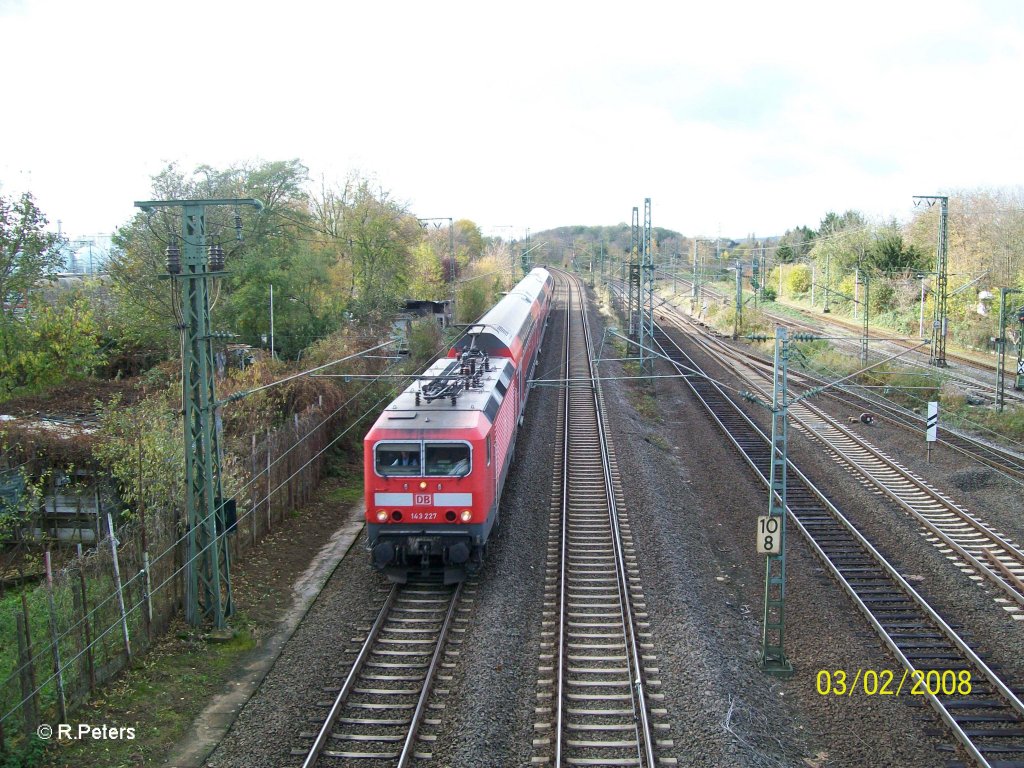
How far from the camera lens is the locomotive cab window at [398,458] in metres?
13.7

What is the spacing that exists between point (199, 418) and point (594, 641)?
7007 mm

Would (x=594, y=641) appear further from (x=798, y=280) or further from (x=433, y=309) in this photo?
(x=798, y=280)

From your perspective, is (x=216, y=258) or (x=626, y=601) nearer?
→ (x=216, y=258)

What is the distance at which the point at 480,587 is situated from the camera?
46.7 ft

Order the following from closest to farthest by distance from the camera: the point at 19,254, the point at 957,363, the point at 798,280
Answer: the point at 19,254
the point at 957,363
the point at 798,280

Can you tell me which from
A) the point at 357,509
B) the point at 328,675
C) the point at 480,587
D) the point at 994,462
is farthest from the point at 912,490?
the point at 328,675

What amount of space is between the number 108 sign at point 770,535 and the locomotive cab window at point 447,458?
4.77 m

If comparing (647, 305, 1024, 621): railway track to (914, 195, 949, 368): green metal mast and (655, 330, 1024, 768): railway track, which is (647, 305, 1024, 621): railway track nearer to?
(655, 330, 1024, 768): railway track

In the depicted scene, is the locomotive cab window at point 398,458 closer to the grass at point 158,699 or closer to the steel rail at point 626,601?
the grass at point 158,699

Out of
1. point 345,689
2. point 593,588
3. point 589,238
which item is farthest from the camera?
point 589,238

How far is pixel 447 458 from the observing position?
13.7 meters

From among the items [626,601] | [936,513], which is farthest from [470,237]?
[626,601]
